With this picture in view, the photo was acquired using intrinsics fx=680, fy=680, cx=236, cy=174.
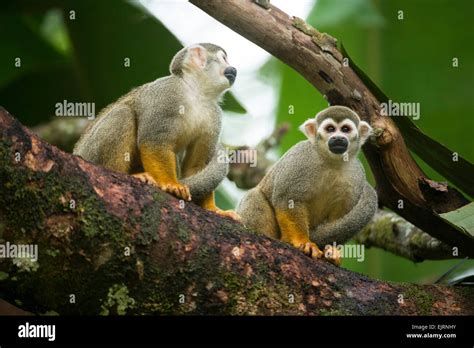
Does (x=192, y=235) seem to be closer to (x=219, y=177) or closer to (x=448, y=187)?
(x=219, y=177)

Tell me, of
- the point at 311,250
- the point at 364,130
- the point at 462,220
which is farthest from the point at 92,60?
the point at 462,220

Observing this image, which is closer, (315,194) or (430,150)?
(430,150)

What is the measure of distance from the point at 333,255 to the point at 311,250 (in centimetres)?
15

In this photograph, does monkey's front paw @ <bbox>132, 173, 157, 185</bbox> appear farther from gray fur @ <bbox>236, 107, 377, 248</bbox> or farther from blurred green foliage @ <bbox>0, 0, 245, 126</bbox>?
blurred green foliage @ <bbox>0, 0, 245, 126</bbox>

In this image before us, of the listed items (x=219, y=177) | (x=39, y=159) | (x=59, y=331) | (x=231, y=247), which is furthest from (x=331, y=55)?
(x=59, y=331)

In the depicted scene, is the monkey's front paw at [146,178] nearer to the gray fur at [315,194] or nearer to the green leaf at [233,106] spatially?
the gray fur at [315,194]

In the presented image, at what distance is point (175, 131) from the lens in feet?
14.9

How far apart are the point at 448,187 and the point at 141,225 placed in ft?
7.82

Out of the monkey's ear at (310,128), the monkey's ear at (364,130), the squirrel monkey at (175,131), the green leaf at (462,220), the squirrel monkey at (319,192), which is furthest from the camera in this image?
the monkey's ear at (310,128)

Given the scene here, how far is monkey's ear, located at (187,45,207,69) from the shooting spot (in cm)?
480

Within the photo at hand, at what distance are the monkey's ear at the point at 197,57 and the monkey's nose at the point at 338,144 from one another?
3.50ft

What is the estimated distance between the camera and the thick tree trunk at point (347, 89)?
463 cm

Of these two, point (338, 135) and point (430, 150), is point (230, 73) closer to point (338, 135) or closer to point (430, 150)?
point (338, 135)

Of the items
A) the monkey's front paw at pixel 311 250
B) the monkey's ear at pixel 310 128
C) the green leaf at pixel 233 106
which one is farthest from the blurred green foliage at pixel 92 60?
the monkey's front paw at pixel 311 250
